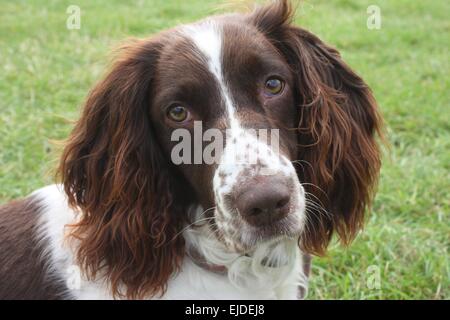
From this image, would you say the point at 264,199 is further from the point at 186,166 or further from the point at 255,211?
the point at 186,166

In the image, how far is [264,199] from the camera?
2.46 meters

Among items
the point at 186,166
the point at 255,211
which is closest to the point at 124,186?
the point at 186,166

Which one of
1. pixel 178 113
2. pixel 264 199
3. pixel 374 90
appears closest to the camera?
pixel 264 199

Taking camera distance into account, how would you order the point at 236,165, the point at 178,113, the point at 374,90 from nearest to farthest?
the point at 236,165, the point at 178,113, the point at 374,90

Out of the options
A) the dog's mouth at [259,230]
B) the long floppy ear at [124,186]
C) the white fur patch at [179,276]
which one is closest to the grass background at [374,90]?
the long floppy ear at [124,186]


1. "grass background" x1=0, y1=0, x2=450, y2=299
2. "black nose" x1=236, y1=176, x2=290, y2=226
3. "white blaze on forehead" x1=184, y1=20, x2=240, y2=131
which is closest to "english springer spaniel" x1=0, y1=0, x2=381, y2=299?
"white blaze on forehead" x1=184, y1=20, x2=240, y2=131

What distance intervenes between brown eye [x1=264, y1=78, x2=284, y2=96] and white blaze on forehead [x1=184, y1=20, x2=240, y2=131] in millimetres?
186

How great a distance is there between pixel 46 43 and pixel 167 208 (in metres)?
5.34

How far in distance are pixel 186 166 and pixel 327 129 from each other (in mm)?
673

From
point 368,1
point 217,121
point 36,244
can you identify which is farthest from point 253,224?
point 368,1

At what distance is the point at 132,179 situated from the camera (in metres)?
3.01

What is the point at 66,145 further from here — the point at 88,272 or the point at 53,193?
the point at 88,272

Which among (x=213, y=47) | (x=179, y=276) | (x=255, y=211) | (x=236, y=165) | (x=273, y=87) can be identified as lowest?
(x=179, y=276)

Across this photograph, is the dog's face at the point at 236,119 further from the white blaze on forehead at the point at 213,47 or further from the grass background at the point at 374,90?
the grass background at the point at 374,90
